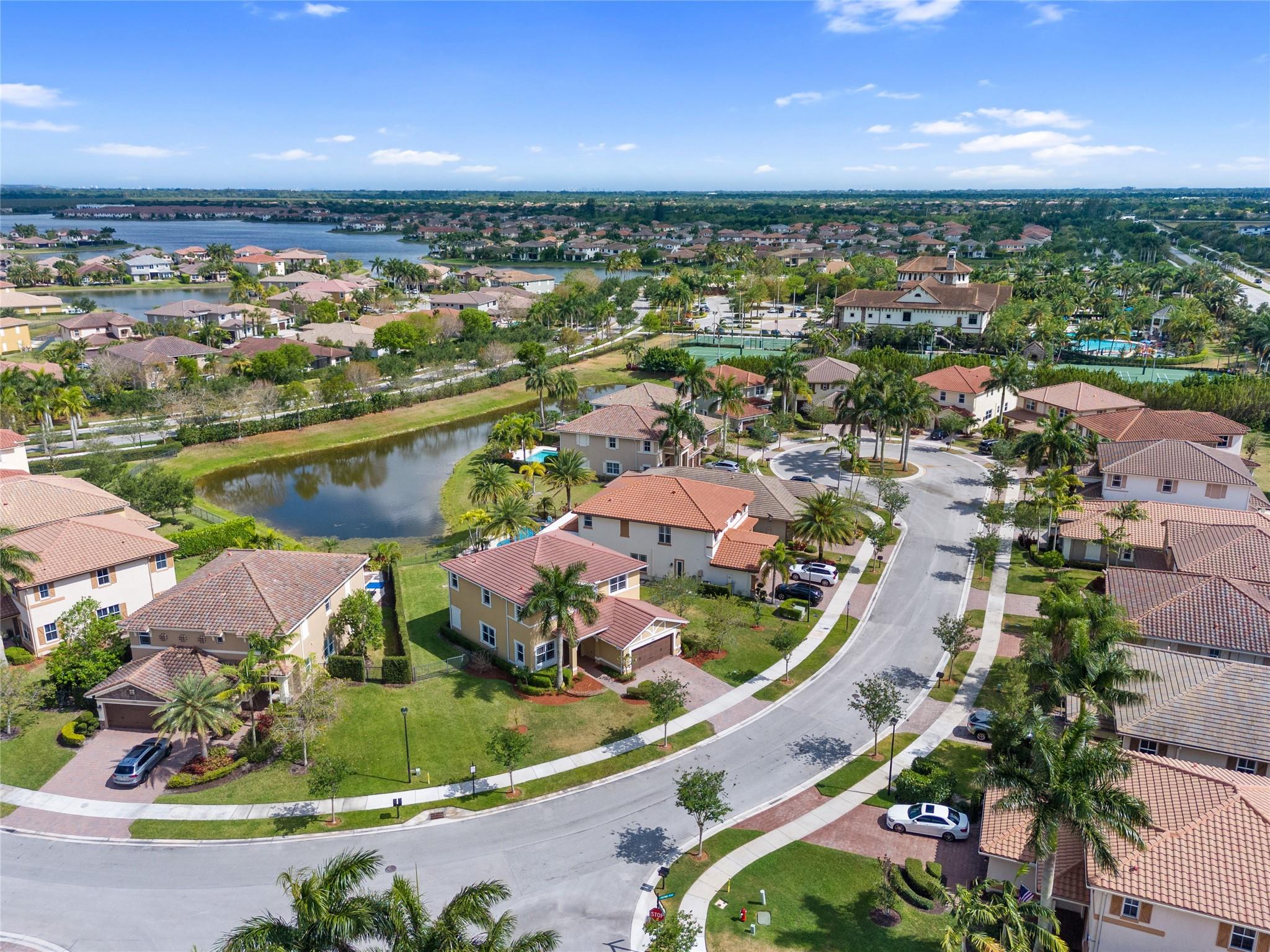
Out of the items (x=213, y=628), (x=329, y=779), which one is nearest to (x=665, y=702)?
(x=329, y=779)

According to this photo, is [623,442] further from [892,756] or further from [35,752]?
[35,752]

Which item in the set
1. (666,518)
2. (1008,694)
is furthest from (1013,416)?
(1008,694)

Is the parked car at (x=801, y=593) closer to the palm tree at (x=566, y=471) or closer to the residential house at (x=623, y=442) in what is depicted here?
the palm tree at (x=566, y=471)

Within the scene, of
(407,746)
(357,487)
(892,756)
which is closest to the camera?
(407,746)

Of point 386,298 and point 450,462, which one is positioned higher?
point 386,298

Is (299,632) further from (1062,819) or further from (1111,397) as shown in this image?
(1111,397)

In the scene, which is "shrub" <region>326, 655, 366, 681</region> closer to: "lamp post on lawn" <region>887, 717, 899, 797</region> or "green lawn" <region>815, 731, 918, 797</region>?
"green lawn" <region>815, 731, 918, 797</region>

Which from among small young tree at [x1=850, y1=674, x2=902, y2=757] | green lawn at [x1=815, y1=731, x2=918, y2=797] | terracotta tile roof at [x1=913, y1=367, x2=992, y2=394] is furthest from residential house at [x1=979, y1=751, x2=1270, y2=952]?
terracotta tile roof at [x1=913, y1=367, x2=992, y2=394]
